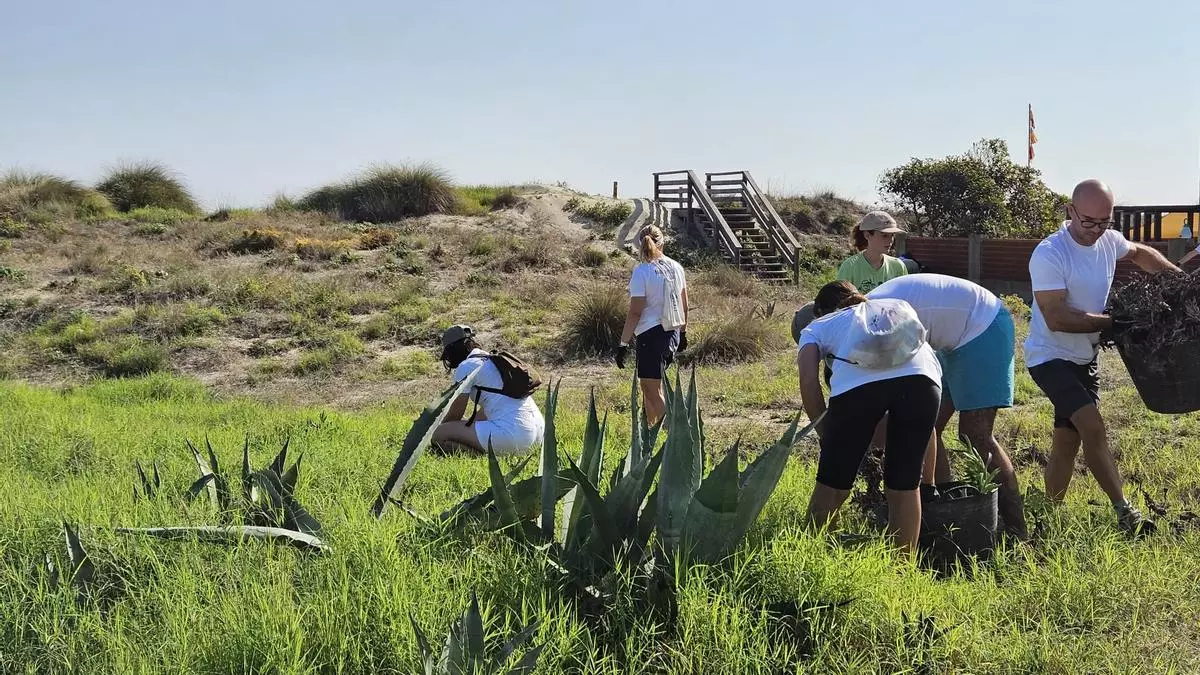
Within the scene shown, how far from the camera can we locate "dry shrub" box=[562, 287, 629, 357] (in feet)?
43.3

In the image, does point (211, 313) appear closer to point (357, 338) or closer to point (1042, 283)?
point (357, 338)

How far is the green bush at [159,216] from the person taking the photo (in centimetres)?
2377

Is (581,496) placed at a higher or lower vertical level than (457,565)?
higher

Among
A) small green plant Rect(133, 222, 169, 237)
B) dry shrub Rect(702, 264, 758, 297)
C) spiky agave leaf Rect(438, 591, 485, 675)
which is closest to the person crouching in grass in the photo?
spiky agave leaf Rect(438, 591, 485, 675)

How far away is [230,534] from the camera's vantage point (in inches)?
143

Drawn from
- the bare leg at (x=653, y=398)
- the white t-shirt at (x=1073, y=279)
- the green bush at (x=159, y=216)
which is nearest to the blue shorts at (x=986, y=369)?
the white t-shirt at (x=1073, y=279)

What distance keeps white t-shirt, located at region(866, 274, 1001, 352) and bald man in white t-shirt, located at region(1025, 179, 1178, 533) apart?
281 mm

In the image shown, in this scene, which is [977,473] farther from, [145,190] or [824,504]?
[145,190]

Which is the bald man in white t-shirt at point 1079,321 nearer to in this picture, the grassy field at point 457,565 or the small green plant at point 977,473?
the grassy field at point 457,565

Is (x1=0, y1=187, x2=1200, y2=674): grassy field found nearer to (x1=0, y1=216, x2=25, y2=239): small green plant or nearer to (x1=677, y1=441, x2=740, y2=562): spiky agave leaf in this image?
(x1=677, y1=441, x2=740, y2=562): spiky agave leaf

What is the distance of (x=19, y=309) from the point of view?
15.6m

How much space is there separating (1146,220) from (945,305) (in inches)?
637

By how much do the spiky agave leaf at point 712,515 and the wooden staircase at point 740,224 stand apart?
19398mm

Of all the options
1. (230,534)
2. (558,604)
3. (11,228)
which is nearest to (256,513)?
(230,534)
